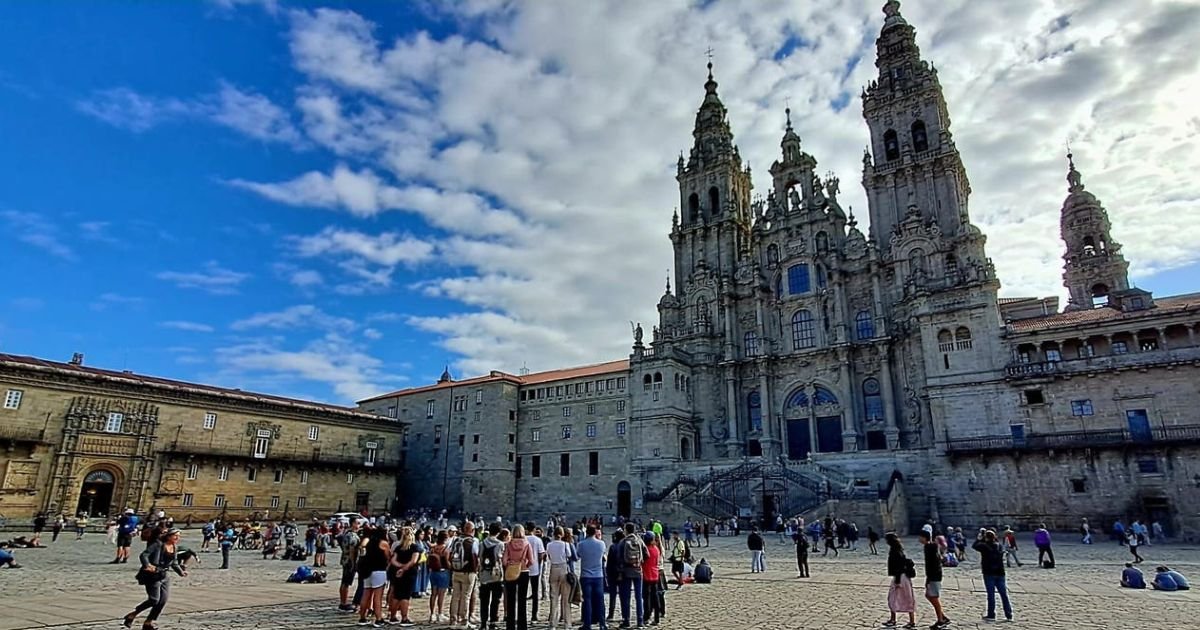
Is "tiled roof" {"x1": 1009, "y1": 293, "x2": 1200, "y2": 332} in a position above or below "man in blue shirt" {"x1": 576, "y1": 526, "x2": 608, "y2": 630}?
above

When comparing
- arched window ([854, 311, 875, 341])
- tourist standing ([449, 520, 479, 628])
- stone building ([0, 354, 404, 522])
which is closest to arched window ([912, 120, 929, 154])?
arched window ([854, 311, 875, 341])

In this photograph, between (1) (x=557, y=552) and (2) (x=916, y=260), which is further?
(2) (x=916, y=260)

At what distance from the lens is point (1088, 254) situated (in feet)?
199

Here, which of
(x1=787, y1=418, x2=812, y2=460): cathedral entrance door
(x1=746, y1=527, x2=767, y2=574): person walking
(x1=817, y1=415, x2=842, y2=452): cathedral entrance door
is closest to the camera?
(x1=746, y1=527, x2=767, y2=574): person walking

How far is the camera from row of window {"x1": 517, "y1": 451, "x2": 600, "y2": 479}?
49644mm

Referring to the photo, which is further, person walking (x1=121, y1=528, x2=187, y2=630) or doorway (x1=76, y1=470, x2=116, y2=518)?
doorway (x1=76, y1=470, x2=116, y2=518)

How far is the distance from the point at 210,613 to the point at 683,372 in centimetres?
4013

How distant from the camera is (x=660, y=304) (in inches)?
2167

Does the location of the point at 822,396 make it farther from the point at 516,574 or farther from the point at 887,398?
the point at 516,574

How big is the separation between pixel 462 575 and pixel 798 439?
131ft

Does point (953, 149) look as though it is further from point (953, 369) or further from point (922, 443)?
point (922, 443)

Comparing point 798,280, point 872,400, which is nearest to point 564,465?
point 798,280

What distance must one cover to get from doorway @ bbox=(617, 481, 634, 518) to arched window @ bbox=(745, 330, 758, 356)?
13.7 meters

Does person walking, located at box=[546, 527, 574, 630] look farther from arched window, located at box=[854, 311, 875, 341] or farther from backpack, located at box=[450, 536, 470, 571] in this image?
arched window, located at box=[854, 311, 875, 341]
